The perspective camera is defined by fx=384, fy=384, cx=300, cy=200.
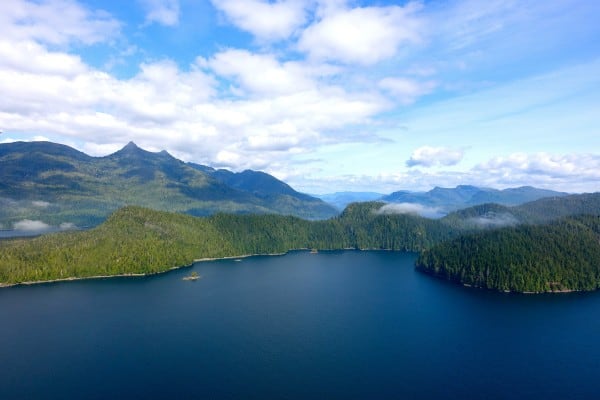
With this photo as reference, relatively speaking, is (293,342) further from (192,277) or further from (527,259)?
(527,259)

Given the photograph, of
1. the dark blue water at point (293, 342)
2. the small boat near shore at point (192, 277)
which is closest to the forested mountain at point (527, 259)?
the dark blue water at point (293, 342)

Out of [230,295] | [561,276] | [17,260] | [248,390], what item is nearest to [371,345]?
[248,390]

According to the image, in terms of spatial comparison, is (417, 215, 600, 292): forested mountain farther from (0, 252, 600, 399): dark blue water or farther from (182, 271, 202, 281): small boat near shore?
(182, 271, 202, 281): small boat near shore

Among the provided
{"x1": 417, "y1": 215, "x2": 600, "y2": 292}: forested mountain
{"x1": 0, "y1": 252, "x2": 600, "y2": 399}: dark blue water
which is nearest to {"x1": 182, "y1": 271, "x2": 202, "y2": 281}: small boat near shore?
{"x1": 0, "y1": 252, "x2": 600, "y2": 399}: dark blue water

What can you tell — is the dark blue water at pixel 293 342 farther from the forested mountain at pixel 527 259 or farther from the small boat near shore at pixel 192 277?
the small boat near shore at pixel 192 277

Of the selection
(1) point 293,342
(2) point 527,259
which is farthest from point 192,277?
(2) point 527,259

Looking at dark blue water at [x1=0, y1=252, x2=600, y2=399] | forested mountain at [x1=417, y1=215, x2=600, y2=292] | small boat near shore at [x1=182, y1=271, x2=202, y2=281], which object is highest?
forested mountain at [x1=417, y1=215, x2=600, y2=292]
